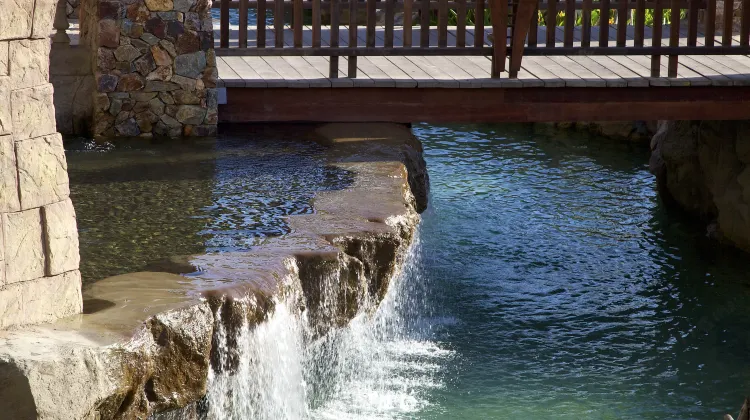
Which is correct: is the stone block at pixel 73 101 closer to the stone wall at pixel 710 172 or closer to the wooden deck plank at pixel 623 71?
the wooden deck plank at pixel 623 71

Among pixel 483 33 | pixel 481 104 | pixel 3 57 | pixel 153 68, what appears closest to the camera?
pixel 3 57

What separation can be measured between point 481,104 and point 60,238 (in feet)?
15.9

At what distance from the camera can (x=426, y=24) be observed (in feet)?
26.8

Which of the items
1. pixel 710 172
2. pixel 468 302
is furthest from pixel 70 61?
pixel 710 172

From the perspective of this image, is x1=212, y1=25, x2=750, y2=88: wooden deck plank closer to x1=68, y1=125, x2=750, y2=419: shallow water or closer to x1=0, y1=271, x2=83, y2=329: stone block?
x1=68, y1=125, x2=750, y2=419: shallow water

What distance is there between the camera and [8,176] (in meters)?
3.64

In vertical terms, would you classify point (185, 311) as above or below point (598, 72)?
below

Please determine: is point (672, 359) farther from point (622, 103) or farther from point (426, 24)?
point (426, 24)

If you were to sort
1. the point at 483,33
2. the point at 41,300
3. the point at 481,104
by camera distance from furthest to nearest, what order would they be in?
the point at 483,33
the point at 481,104
the point at 41,300

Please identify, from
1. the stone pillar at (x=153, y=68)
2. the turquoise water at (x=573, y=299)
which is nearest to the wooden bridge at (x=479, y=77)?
the stone pillar at (x=153, y=68)

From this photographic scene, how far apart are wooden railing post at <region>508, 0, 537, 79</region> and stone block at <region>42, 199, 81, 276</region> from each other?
4.83 meters

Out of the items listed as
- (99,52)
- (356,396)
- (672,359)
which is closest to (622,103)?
(672,359)

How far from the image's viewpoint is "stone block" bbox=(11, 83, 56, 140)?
3682 millimetres

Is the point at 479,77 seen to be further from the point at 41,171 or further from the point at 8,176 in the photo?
the point at 8,176
